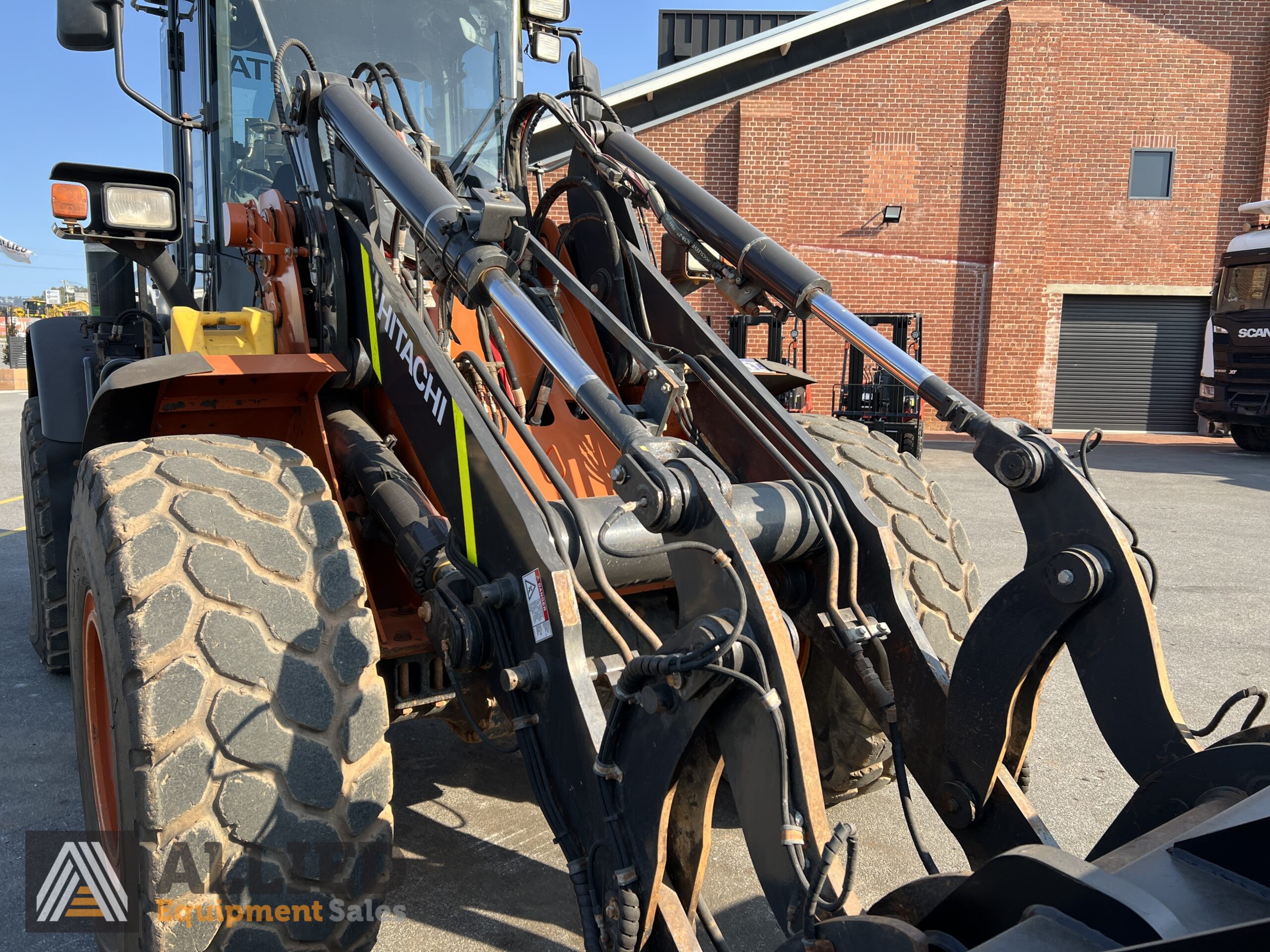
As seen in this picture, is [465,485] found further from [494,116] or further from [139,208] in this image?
[494,116]

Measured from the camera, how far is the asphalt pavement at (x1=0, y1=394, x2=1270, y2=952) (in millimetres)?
2834

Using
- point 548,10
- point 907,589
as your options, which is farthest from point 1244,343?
point 907,589

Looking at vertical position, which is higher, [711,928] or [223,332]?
[223,332]

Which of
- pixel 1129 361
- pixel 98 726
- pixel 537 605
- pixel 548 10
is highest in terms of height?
pixel 548 10

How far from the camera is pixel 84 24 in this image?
3.20m

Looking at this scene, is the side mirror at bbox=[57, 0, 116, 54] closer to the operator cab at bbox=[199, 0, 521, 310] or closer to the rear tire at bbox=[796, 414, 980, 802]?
the operator cab at bbox=[199, 0, 521, 310]

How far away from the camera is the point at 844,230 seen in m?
17.3

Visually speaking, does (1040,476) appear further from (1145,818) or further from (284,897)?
(284,897)

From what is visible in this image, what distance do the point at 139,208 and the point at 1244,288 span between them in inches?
699

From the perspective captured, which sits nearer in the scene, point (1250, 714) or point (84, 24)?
point (1250, 714)

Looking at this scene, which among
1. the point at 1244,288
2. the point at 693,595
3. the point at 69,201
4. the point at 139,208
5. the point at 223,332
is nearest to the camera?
the point at 693,595

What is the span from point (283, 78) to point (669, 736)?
281 centimetres

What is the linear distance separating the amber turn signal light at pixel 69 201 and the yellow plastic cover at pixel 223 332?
416 millimetres

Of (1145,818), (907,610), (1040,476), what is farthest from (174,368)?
(1145,818)
